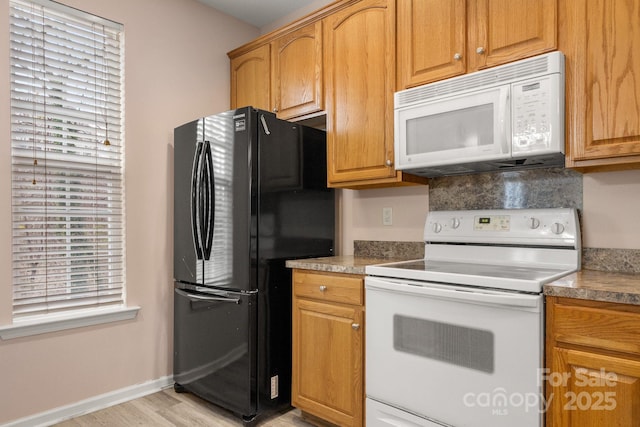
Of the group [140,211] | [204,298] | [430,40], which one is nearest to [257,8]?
[430,40]

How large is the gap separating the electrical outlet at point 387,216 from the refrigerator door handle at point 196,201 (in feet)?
3.74

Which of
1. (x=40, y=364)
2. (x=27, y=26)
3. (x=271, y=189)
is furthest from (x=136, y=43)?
(x=40, y=364)

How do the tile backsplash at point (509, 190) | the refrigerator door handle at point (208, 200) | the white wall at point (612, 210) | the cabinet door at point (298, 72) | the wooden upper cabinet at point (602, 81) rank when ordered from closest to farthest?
the wooden upper cabinet at point (602, 81) < the white wall at point (612, 210) < the tile backsplash at point (509, 190) < the refrigerator door handle at point (208, 200) < the cabinet door at point (298, 72)

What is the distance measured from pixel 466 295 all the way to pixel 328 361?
0.87 meters

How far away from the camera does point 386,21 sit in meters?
2.17

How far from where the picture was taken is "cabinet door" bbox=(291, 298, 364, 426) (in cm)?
194

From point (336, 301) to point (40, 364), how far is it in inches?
65.8

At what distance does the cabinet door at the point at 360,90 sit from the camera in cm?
217

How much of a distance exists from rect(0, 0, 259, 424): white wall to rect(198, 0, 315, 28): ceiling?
0.38ft

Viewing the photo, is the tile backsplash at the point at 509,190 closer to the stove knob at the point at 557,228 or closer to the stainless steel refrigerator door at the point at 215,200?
the stove knob at the point at 557,228

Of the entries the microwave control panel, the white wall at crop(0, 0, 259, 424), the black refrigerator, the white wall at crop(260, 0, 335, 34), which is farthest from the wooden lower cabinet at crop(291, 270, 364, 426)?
the white wall at crop(260, 0, 335, 34)

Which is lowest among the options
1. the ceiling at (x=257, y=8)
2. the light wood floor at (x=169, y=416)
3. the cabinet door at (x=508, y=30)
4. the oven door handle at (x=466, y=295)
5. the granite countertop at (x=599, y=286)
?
the light wood floor at (x=169, y=416)

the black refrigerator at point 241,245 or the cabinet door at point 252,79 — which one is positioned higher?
the cabinet door at point 252,79

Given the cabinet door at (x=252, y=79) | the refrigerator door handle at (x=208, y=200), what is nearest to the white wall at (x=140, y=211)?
the cabinet door at (x=252, y=79)
